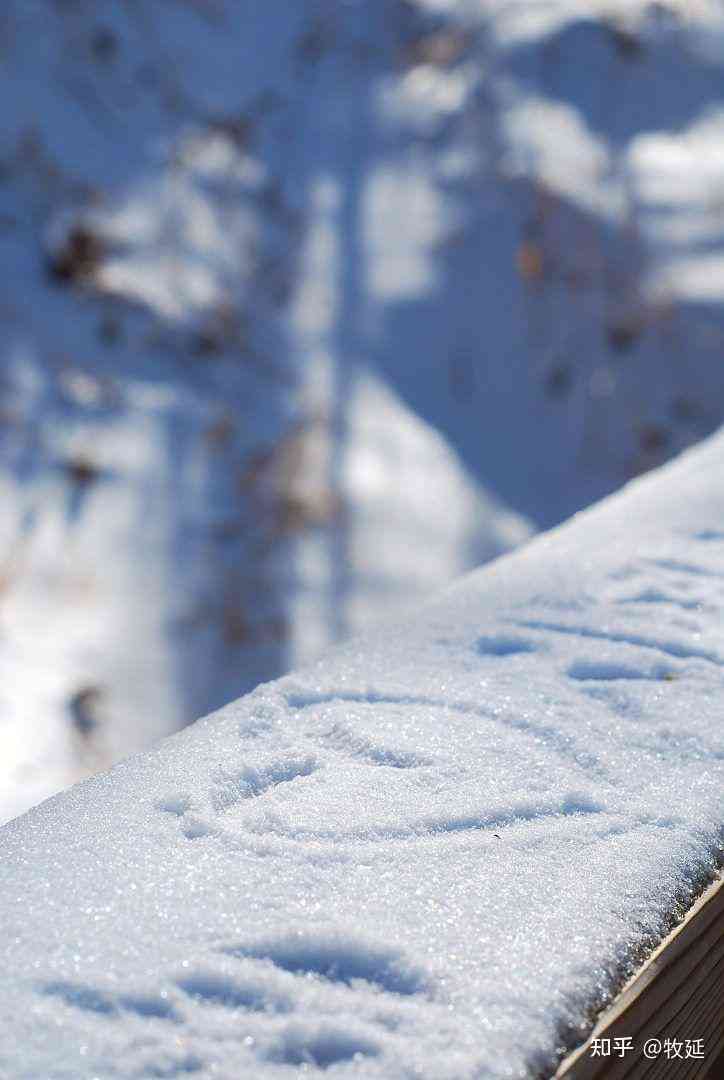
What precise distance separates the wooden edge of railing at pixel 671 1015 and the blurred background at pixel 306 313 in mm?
1449

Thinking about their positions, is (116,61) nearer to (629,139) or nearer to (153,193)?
(153,193)

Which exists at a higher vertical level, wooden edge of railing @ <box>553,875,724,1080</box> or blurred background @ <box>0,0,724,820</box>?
blurred background @ <box>0,0,724,820</box>

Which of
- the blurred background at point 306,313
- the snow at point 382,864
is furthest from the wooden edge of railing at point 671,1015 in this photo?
the blurred background at point 306,313

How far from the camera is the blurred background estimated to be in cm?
264

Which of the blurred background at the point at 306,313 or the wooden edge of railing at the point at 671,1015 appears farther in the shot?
the blurred background at the point at 306,313

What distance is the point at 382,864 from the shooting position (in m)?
0.84

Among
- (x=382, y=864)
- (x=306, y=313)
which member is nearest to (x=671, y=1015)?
(x=382, y=864)

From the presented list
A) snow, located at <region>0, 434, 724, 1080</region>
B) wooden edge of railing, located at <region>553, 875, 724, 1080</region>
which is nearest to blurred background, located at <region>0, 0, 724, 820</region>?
snow, located at <region>0, 434, 724, 1080</region>

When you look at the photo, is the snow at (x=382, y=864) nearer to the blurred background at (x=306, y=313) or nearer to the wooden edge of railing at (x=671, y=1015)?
the wooden edge of railing at (x=671, y=1015)

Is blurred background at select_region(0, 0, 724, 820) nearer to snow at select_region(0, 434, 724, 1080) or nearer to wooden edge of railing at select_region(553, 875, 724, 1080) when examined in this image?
snow at select_region(0, 434, 724, 1080)

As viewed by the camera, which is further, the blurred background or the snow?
the blurred background

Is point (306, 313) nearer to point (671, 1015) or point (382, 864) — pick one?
point (382, 864)

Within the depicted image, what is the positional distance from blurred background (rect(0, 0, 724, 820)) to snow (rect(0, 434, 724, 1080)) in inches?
45.3

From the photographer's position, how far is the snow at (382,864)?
0.68 metres
